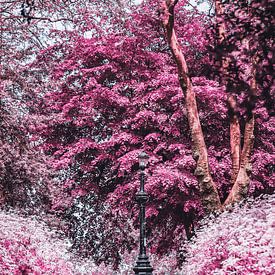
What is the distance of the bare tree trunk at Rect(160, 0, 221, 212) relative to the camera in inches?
468

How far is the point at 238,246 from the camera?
867 cm

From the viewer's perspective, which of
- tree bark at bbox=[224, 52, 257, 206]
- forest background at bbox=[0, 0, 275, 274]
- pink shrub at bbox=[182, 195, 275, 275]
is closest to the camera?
pink shrub at bbox=[182, 195, 275, 275]

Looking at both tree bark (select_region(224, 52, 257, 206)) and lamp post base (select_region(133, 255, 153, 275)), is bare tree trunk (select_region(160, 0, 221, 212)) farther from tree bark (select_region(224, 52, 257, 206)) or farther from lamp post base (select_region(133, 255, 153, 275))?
lamp post base (select_region(133, 255, 153, 275))

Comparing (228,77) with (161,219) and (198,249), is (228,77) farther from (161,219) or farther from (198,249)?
(161,219)

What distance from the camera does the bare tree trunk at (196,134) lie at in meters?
11.9

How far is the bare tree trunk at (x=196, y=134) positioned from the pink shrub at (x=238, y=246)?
1.02 m

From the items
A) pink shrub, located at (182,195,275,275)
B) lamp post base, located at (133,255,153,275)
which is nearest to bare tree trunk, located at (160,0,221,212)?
pink shrub, located at (182,195,275,275)

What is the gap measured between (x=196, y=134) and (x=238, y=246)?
152 inches

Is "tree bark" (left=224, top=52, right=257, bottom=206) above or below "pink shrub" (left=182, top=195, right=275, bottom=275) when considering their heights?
above

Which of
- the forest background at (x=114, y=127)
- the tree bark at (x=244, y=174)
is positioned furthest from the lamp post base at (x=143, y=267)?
the tree bark at (x=244, y=174)

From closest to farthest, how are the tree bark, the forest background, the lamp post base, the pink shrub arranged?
the pink shrub
the tree bark
the lamp post base
the forest background

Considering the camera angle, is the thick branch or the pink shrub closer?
the pink shrub

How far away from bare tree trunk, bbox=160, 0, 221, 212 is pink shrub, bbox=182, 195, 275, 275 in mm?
1024

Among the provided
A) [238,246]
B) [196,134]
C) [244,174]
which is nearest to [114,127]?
[196,134]
